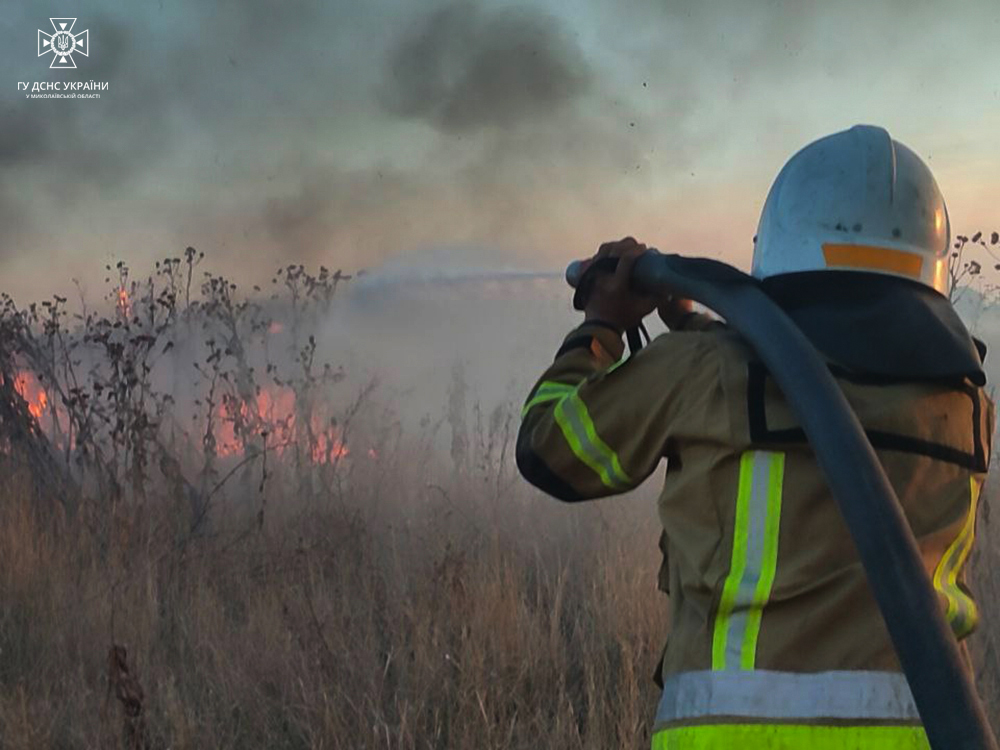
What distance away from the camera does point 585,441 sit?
160 cm

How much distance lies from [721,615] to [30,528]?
423 centimetres

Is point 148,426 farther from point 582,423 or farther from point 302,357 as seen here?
point 582,423

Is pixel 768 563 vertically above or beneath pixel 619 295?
beneath

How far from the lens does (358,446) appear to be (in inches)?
249

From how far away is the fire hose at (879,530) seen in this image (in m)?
1.12

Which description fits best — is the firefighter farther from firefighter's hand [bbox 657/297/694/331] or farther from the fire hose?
firefighter's hand [bbox 657/297/694/331]

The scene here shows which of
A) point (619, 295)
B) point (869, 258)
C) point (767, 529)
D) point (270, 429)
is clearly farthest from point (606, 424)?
point (270, 429)

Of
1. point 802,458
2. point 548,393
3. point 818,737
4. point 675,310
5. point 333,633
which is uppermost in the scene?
point 675,310

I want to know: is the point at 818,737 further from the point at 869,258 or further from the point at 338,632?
the point at 338,632

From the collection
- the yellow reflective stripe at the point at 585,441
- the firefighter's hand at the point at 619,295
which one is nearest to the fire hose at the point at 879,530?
the yellow reflective stripe at the point at 585,441

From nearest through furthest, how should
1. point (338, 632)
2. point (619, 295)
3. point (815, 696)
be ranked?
1. point (815, 696)
2. point (619, 295)
3. point (338, 632)

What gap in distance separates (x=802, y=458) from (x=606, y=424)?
0.32 m

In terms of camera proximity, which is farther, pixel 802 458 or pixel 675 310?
pixel 675 310

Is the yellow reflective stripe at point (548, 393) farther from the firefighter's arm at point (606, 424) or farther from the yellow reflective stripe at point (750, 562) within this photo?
the yellow reflective stripe at point (750, 562)
